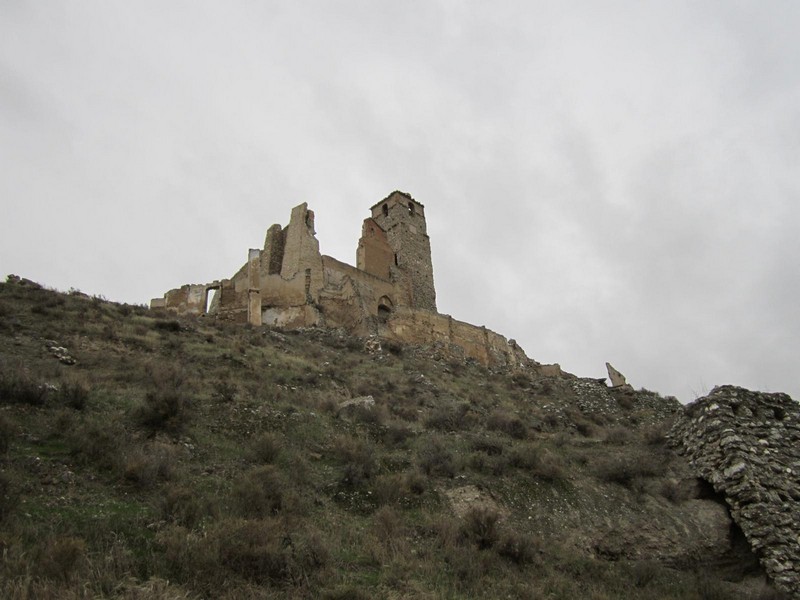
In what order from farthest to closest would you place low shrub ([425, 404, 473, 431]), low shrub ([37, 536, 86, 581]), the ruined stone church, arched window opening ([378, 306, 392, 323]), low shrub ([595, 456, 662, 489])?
arched window opening ([378, 306, 392, 323]), the ruined stone church, low shrub ([425, 404, 473, 431]), low shrub ([595, 456, 662, 489]), low shrub ([37, 536, 86, 581])

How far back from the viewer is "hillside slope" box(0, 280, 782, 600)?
A: 5.41 m

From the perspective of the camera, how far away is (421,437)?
11.0m

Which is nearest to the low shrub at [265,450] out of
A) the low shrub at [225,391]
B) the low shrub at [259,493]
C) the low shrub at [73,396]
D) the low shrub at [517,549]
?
the low shrub at [259,493]

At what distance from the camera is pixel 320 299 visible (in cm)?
2573

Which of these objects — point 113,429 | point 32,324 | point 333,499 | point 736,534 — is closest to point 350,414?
point 333,499

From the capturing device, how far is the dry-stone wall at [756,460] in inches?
337

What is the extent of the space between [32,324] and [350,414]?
871 centimetres

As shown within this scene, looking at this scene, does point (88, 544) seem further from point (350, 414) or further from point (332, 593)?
point (350, 414)

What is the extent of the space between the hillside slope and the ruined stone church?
10.2 m

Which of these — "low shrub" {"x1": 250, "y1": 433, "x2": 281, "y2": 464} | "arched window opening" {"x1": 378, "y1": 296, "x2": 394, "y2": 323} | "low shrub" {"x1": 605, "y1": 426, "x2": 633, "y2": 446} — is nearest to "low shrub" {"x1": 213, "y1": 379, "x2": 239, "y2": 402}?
"low shrub" {"x1": 250, "y1": 433, "x2": 281, "y2": 464}

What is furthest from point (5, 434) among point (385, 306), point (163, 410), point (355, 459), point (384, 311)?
point (385, 306)

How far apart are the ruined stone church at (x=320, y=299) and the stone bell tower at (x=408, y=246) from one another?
1.46 m

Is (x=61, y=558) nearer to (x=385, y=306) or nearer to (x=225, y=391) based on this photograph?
(x=225, y=391)

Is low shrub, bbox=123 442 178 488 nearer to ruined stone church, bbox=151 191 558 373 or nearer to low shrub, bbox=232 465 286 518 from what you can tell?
low shrub, bbox=232 465 286 518
